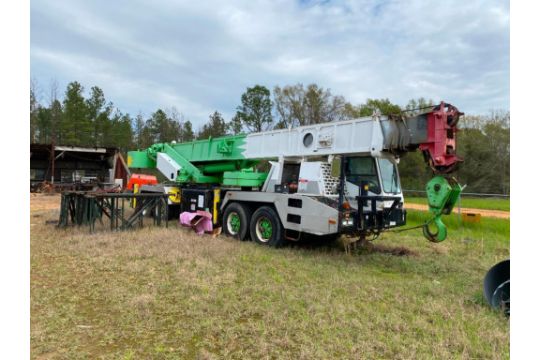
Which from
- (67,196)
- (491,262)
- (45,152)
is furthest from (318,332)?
(45,152)

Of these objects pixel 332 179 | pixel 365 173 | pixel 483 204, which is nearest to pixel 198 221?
pixel 332 179

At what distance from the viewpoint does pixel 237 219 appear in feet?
30.4

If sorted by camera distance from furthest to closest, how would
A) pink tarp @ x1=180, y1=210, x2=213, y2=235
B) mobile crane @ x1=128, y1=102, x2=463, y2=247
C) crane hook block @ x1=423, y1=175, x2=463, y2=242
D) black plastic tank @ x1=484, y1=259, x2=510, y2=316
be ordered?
pink tarp @ x1=180, y1=210, x2=213, y2=235 < mobile crane @ x1=128, y1=102, x2=463, y2=247 < crane hook block @ x1=423, y1=175, x2=463, y2=242 < black plastic tank @ x1=484, y1=259, x2=510, y2=316

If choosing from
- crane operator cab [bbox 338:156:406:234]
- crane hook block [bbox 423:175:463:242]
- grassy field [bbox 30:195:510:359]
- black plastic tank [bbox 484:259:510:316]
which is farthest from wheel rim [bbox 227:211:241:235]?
black plastic tank [bbox 484:259:510:316]

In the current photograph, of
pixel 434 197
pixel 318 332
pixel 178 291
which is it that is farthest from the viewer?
pixel 434 197

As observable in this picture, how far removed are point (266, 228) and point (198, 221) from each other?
239 centimetres

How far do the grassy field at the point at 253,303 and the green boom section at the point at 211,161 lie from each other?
192cm

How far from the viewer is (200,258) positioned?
22.1ft

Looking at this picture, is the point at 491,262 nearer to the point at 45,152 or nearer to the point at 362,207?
the point at 362,207

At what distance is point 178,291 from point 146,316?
2.86 feet

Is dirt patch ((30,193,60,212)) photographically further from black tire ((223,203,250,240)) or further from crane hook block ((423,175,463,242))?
crane hook block ((423,175,463,242))

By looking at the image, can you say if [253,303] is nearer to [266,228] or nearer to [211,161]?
[266,228]

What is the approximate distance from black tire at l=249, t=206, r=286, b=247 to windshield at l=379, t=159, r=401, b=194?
2.33m

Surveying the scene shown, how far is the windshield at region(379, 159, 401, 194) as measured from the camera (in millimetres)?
7512
